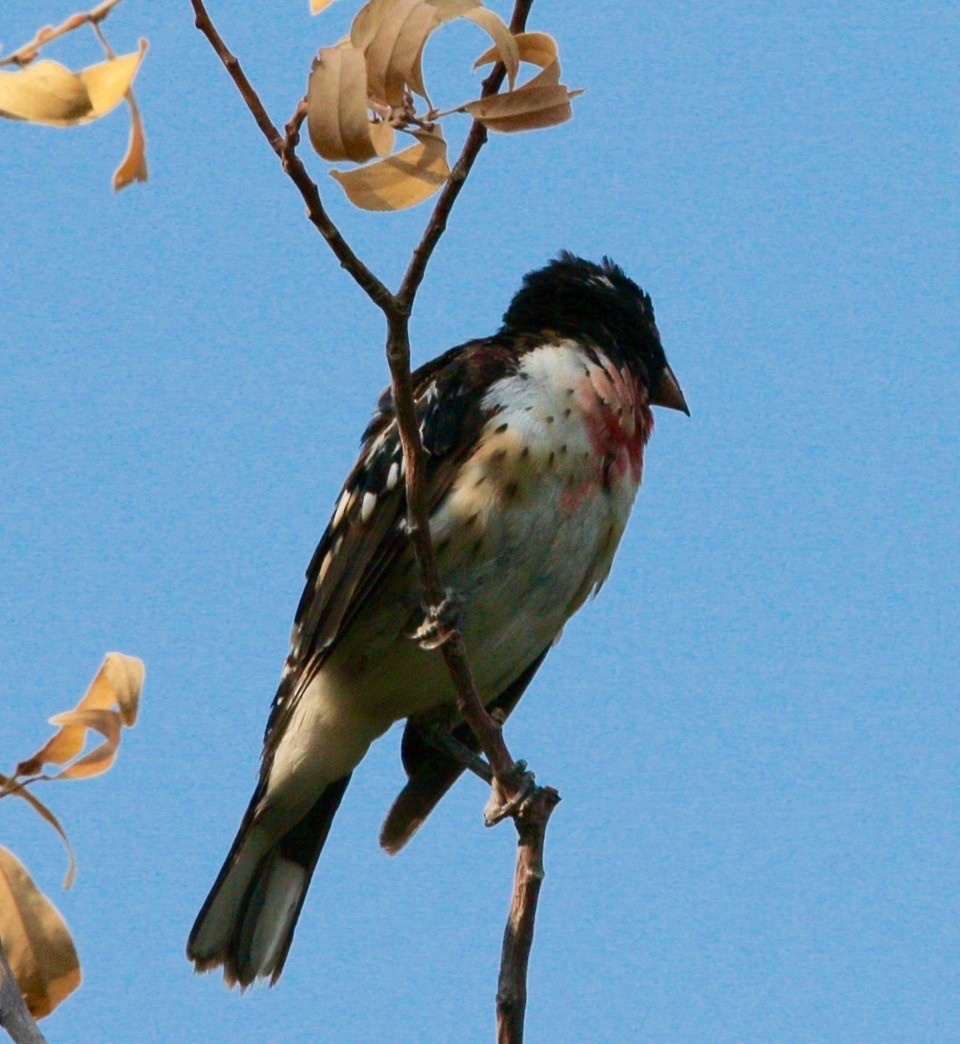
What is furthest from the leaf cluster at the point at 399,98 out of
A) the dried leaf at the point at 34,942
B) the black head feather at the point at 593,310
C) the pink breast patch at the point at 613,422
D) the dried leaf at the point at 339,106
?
the black head feather at the point at 593,310

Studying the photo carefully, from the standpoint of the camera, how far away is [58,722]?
2.18 meters

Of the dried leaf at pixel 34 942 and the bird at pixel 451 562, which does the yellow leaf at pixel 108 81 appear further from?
the bird at pixel 451 562

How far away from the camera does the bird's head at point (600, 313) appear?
5.59m

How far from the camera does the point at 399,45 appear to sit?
2.51 m

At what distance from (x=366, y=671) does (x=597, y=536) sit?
86 centimetres

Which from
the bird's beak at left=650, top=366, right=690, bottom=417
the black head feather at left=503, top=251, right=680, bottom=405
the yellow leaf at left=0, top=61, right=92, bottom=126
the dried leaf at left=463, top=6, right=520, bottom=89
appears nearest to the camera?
the yellow leaf at left=0, top=61, right=92, bottom=126

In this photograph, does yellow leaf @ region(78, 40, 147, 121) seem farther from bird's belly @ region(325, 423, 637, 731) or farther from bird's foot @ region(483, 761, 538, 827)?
bird's belly @ region(325, 423, 637, 731)

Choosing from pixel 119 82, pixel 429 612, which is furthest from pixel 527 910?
pixel 119 82

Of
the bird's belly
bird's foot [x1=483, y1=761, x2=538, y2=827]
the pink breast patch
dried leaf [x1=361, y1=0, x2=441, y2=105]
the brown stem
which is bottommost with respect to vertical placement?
the brown stem

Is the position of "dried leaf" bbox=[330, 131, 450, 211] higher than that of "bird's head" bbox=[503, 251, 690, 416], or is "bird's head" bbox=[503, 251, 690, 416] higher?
"bird's head" bbox=[503, 251, 690, 416]

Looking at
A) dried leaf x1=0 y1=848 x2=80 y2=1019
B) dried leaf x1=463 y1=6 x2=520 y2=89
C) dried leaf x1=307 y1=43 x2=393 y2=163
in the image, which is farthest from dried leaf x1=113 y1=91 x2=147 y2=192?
dried leaf x1=0 y1=848 x2=80 y2=1019

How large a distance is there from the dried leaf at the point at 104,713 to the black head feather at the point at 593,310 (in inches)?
136

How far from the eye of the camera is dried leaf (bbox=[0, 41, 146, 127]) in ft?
6.43

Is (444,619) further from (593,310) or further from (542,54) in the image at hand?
(593,310)
